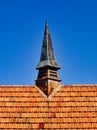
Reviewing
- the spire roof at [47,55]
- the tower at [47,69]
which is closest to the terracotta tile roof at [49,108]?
the tower at [47,69]

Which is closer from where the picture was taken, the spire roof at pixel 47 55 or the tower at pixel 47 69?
the tower at pixel 47 69

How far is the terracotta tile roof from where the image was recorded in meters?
23.2

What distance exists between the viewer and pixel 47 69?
2634cm

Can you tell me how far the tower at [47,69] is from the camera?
2562cm

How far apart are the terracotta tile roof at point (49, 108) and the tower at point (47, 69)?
525 millimetres

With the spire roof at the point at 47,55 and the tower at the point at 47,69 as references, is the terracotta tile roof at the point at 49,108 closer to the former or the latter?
the tower at the point at 47,69

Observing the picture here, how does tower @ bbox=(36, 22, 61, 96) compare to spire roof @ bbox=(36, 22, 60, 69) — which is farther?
spire roof @ bbox=(36, 22, 60, 69)

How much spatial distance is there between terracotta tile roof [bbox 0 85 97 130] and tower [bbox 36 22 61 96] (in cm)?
52

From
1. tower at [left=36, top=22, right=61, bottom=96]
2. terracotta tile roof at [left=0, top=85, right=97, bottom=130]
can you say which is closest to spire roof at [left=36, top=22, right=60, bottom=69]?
tower at [left=36, top=22, right=61, bottom=96]

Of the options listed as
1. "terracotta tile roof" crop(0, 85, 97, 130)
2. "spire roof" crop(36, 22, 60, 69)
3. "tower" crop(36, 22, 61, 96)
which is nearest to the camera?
"terracotta tile roof" crop(0, 85, 97, 130)

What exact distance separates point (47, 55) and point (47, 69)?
3.80ft

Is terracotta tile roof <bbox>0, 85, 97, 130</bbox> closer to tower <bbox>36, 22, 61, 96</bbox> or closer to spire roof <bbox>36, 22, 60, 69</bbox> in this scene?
tower <bbox>36, 22, 61, 96</bbox>

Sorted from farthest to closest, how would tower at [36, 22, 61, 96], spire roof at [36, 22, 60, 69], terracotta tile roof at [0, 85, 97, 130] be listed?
spire roof at [36, 22, 60, 69] → tower at [36, 22, 61, 96] → terracotta tile roof at [0, 85, 97, 130]

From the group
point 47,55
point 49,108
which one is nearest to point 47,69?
point 47,55
